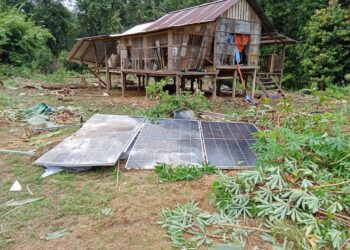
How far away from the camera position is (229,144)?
16.1 ft

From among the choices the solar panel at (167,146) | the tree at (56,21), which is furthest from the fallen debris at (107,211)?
the tree at (56,21)

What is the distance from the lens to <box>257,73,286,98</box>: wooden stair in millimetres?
12672

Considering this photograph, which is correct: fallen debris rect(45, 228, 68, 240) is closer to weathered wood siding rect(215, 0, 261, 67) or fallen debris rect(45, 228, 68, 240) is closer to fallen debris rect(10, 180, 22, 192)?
fallen debris rect(10, 180, 22, 192)

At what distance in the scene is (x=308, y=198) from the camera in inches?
110

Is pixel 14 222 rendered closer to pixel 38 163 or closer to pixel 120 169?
pixel 38 163

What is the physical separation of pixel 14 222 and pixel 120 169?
161cm

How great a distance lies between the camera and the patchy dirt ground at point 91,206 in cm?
272

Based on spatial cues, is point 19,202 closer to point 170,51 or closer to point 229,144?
point 229,144

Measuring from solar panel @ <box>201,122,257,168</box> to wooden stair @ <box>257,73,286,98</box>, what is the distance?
737 cm

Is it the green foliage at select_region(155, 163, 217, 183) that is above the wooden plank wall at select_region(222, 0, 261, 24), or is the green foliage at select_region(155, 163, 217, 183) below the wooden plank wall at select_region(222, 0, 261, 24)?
below

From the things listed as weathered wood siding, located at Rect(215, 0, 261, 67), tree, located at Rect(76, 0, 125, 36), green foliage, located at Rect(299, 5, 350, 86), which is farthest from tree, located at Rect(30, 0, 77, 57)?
green foliage, located at Rect(299, 5, 350, 86)

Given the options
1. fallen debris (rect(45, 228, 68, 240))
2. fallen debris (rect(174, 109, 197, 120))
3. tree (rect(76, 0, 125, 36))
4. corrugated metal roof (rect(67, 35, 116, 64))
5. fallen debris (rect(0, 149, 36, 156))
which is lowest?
fallen debris (rect(45, 228, 68, 240))

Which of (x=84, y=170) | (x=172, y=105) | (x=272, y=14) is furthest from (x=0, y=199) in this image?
(x=272, y=14)

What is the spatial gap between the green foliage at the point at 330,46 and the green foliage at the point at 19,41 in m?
18.0
